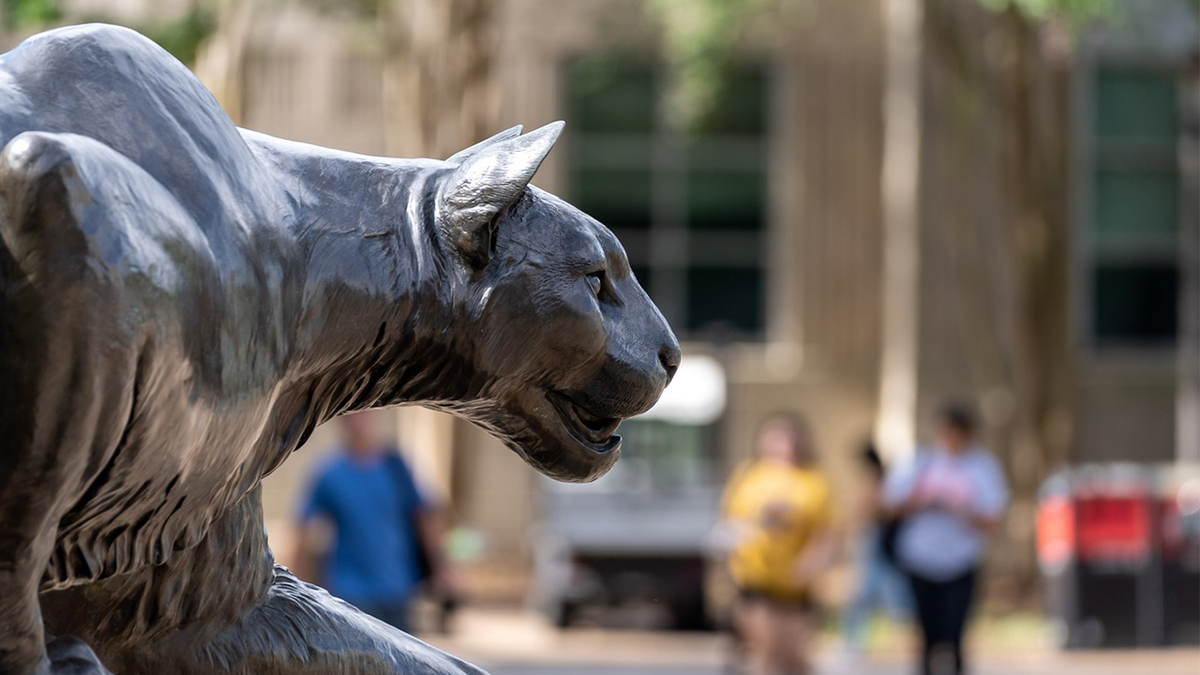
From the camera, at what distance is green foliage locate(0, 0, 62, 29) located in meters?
6.33

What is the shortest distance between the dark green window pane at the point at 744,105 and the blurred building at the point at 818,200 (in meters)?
0.02

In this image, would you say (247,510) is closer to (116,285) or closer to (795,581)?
(116,285)

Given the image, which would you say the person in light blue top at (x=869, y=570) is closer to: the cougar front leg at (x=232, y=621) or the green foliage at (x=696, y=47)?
the green foliage at (x=696, y=47)

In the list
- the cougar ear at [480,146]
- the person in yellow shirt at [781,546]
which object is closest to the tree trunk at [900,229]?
the person in yellow shirt at [781,546]

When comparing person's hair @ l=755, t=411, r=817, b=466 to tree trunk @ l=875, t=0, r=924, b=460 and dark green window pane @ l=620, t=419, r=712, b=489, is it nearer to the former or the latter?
dark green window pane @ l=620, t=419, r=712, b=489

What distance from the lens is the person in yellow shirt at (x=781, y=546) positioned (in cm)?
907

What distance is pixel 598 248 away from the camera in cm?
177

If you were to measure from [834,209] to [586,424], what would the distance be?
16276 millimetres

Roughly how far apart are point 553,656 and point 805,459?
351 centimetres

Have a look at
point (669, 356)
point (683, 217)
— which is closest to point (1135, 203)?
point (683, 217)

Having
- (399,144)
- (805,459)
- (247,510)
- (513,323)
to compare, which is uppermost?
(399,144)

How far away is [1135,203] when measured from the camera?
17.9m

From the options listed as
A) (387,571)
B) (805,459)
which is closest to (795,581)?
(805,459)

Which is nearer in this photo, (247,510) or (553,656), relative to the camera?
(247,510)
